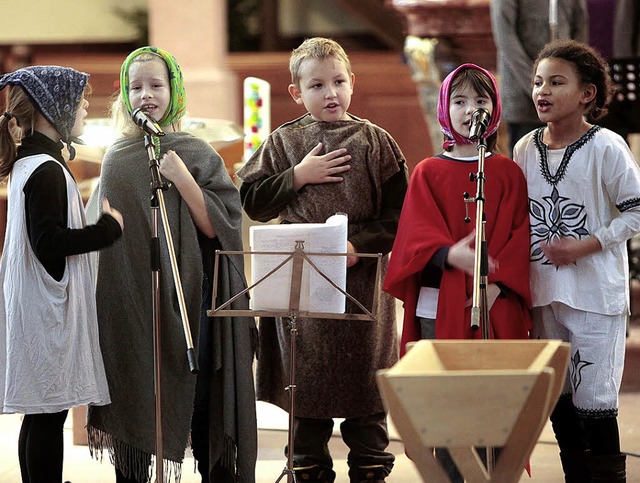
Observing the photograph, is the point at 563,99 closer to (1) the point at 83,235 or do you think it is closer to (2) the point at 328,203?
(2) the point at 328,203

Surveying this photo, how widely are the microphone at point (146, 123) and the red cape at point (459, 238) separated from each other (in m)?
0.74

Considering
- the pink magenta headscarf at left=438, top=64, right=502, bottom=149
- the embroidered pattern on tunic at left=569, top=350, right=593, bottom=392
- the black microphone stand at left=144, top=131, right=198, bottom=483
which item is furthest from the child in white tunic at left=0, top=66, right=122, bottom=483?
the embroidered pattern on tunic at left=569, top=350, right=593, bottom=392

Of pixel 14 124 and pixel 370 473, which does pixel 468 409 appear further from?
pixel 14 124

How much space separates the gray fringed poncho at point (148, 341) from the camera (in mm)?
3373

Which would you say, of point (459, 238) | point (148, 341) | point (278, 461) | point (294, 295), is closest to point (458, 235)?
point (459, 238)

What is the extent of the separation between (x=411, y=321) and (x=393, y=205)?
418 mm

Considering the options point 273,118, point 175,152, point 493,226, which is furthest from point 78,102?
point 273,118

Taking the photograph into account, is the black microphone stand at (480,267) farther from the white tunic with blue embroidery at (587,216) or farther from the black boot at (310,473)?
the black boot at (310,473)

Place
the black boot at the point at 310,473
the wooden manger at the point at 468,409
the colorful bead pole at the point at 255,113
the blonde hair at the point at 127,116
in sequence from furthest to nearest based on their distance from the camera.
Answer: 1. the colorful bead pole at the point at 255,113
2. the black boot at the point at 310,473
3. the blonde hair at the point at 127,116
4. the wooden manger at the point at 468,409

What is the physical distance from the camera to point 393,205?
359cm

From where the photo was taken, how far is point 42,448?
3.19 m

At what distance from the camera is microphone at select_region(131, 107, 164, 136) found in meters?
3.14

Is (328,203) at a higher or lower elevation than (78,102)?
lower

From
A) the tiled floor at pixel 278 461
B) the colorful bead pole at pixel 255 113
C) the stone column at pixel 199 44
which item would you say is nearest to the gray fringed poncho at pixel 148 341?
the tiled floor at pixel 278 461
